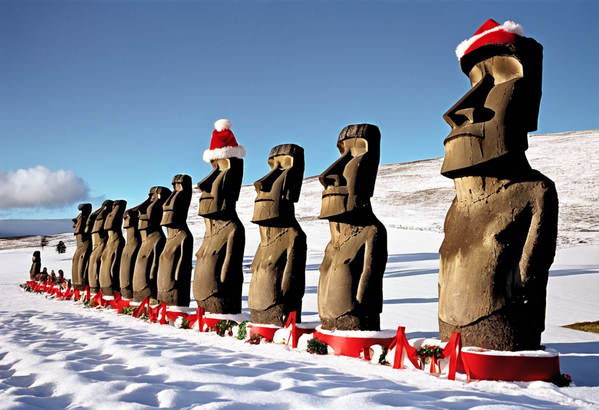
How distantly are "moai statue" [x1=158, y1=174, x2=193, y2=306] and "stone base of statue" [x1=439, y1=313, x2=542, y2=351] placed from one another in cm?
679

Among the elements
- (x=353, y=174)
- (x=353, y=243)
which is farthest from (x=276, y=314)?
(x=353, y=174)

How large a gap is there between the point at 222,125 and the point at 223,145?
0.65 meters

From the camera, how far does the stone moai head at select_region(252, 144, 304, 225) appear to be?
26.9 ft

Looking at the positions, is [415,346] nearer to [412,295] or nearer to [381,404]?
[381,404]

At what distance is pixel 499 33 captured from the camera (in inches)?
217

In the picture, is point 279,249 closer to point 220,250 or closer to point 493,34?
point 220,250

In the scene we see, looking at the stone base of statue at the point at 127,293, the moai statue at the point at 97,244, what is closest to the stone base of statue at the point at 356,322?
the stone base of statue at the point at 127,293

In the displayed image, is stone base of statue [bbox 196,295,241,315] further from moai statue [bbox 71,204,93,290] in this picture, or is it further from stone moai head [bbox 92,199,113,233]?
moai statue [bbox 71,204,93,290]

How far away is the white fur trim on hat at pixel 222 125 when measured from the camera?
35.2 ft

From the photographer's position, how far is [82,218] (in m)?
16.9

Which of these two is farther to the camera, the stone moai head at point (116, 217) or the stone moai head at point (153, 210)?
the stone moai head at point (116, 217)

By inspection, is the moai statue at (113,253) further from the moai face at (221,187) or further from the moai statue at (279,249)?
the moai statue at (279,249)

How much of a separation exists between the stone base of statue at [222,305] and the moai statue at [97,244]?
22.1ft

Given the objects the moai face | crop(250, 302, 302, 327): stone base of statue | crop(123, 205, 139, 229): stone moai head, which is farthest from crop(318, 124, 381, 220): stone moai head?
crop(123, 205, 139, 229): stone moai head
